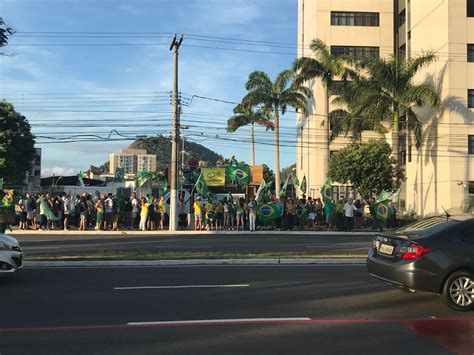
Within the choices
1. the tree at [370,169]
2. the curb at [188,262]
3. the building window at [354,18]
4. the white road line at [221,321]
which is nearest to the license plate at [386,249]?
the white road line at [221,321]

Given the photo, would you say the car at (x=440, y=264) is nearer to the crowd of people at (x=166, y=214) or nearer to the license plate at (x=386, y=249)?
the license plate at (x=386, y=249)

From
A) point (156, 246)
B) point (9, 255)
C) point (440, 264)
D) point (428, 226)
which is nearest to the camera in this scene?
point (440, 264)

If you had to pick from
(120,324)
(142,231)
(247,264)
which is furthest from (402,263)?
(142,231)

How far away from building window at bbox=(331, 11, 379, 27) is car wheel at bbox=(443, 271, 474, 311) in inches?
1707

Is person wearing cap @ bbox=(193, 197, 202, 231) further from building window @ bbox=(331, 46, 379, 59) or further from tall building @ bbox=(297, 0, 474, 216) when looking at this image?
building window @ bbox=(331, 46, 379, 59)

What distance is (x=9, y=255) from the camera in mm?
9281

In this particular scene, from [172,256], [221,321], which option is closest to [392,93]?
[172,256]

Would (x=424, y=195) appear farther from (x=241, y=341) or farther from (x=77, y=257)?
(x=241, y=341)

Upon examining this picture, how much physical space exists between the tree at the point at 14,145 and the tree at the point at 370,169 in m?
35.7

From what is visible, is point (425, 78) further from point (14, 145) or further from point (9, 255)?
point (14, 145)

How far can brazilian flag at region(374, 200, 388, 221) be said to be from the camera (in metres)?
26.7

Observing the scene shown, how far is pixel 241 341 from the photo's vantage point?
19.1 ft

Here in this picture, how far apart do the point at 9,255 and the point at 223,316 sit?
183 inches

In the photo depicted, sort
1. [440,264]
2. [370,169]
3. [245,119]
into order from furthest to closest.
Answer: [245,119], [370,169], [440,264]
